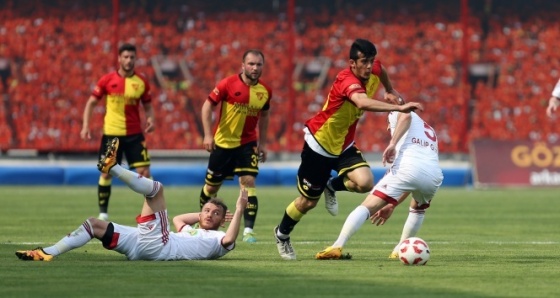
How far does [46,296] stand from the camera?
27.9 feet

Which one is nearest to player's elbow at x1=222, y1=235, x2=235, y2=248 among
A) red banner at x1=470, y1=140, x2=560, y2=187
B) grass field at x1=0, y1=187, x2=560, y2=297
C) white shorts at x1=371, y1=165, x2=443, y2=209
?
grass field at x1=0, y1=187, x2=560, y2=297

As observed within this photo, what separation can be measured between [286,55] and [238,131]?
55.9 ft

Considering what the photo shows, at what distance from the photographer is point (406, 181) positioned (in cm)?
1133

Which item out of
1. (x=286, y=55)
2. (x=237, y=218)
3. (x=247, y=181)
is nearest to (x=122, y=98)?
(x=247, y=181)

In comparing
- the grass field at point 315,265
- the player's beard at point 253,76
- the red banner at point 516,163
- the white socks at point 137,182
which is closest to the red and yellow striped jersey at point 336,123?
the grass field at point 315,265

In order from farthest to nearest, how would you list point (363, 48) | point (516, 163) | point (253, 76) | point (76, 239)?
1. point (516, 163)
2. point (253, 76)
3. point (363, 48)
4. point (76, 239)

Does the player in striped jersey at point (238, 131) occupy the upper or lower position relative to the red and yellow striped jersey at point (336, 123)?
lower

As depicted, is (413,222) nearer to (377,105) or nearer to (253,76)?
(377,105)

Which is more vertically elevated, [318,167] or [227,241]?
[318,167]

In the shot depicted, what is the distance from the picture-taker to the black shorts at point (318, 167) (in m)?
11.8

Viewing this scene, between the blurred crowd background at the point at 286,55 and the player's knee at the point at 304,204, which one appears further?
the blurred crowd background at the point at 286,55

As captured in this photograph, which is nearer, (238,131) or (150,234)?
(150,234)

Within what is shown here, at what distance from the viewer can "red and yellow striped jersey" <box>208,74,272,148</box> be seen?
15.2 metres

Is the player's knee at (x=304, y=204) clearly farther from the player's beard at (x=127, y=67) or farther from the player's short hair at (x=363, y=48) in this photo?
the player's beard at (x=127, y=67)
